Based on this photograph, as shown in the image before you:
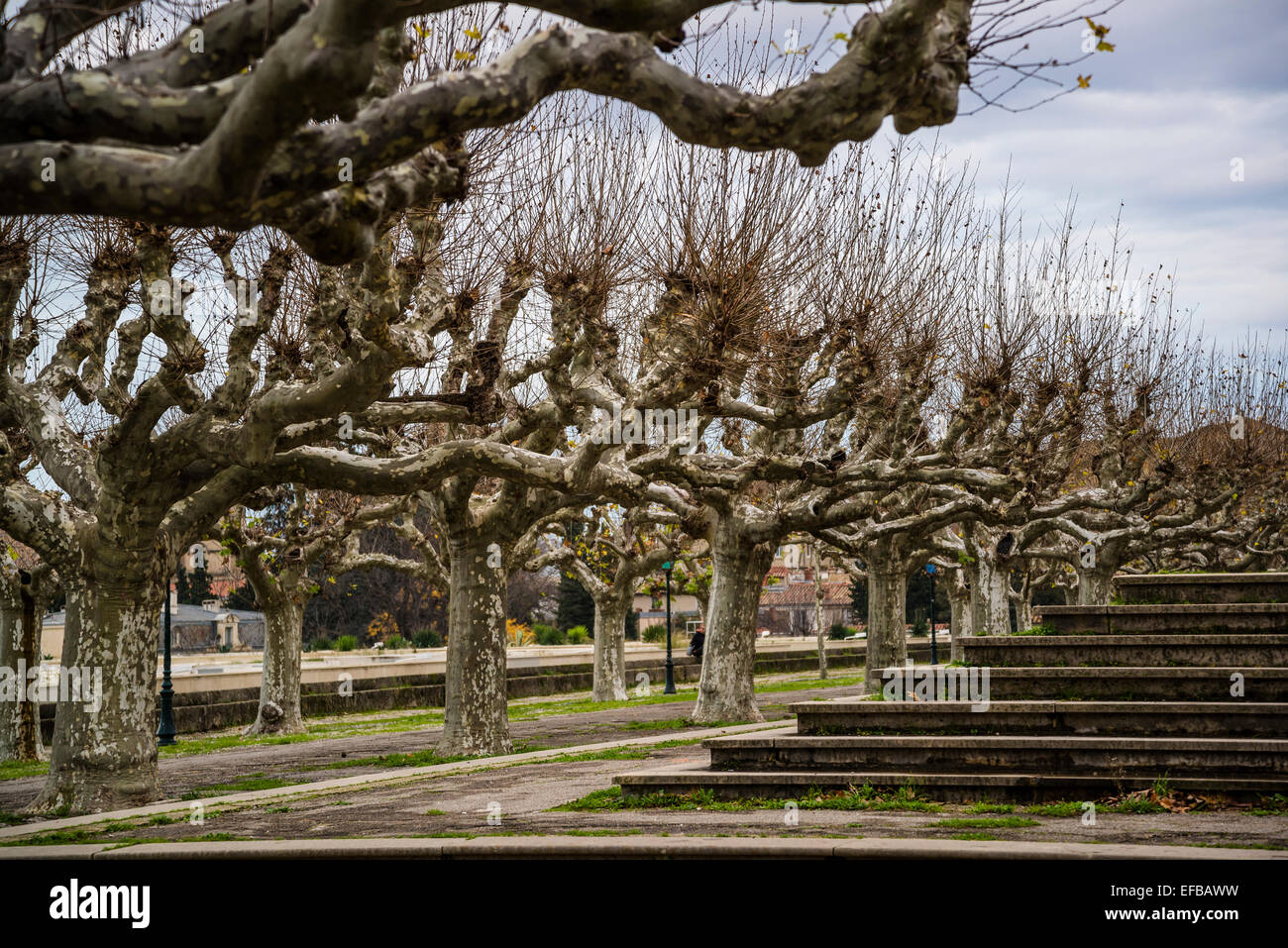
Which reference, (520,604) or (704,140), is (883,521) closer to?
(704,140)

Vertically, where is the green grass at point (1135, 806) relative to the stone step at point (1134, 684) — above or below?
below

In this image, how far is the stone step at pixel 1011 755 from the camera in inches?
398

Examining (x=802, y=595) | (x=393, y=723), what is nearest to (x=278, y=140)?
(x=393, y=723)

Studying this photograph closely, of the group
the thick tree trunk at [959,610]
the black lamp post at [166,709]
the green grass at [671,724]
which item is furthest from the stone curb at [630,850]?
the thick tree trunk at [959,610]

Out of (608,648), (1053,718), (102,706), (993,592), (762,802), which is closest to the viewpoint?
(762,802)

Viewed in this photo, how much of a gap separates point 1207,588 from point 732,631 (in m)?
7.87

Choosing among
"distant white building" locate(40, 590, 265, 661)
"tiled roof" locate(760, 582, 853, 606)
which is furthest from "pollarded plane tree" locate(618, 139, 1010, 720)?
"tiled roof" locate(760, 582, 853, 606)

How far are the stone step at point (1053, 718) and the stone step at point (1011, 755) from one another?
0.25m

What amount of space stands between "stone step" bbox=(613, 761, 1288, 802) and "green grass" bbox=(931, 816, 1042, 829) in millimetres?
940

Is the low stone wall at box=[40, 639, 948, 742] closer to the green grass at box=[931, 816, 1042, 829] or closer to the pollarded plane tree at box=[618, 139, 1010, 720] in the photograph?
the pollarded plane tree at box=[618, 139, 1010, 720]

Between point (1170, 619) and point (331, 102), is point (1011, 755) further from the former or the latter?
point (331, 102)

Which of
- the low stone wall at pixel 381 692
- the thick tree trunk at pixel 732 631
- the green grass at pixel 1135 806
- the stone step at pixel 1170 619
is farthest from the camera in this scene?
the low stone wall at pixel 381 692

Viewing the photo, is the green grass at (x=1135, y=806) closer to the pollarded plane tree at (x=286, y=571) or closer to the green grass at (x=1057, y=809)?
the green grass at (x=1057, y=809)

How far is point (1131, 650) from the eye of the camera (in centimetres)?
1274
